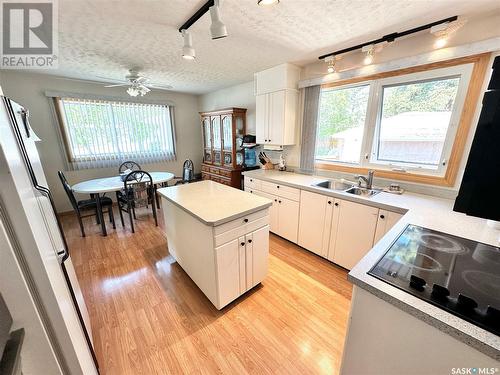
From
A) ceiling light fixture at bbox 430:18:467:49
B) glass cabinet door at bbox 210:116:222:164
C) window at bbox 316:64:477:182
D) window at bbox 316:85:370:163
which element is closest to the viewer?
ceiling light fixture at bbox 430:18:467:49

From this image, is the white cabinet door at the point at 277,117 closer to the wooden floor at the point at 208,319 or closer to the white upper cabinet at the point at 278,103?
the white upper cabinet at the point at 278,103

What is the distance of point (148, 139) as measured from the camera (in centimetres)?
456

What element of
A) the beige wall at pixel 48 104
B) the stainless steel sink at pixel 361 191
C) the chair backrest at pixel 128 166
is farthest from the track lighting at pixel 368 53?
the chair backrest at pixel 128 166

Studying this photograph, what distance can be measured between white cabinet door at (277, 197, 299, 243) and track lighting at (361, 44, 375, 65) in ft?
5.82

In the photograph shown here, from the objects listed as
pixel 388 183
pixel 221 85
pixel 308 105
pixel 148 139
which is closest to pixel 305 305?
pixel 388 183

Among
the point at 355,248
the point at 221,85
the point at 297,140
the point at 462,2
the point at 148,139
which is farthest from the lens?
the point at 148,139

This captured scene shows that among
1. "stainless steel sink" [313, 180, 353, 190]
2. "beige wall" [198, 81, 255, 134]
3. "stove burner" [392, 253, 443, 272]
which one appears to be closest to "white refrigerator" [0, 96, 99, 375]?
"stove burner" [392, 253, 443, 272]

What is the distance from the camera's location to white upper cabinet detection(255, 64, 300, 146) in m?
Answer: 2.74

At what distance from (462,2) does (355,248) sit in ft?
6.89

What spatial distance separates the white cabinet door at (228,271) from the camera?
1552 millimetres

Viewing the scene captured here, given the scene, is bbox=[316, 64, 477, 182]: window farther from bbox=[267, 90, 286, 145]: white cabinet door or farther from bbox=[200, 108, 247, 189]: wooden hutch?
bbox=[200, 108, 247, 189]: wooden hutch

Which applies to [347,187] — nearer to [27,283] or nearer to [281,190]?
A: [281,190]

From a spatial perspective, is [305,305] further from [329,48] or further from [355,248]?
[329,48]

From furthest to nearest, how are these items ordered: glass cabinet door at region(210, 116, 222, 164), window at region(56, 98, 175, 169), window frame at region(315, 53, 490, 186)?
glass cabinet door at region(210, 116, 222, 164) → window at region(56, 98, 175, 169) → window frame at region(315, 53, 490, 186)
